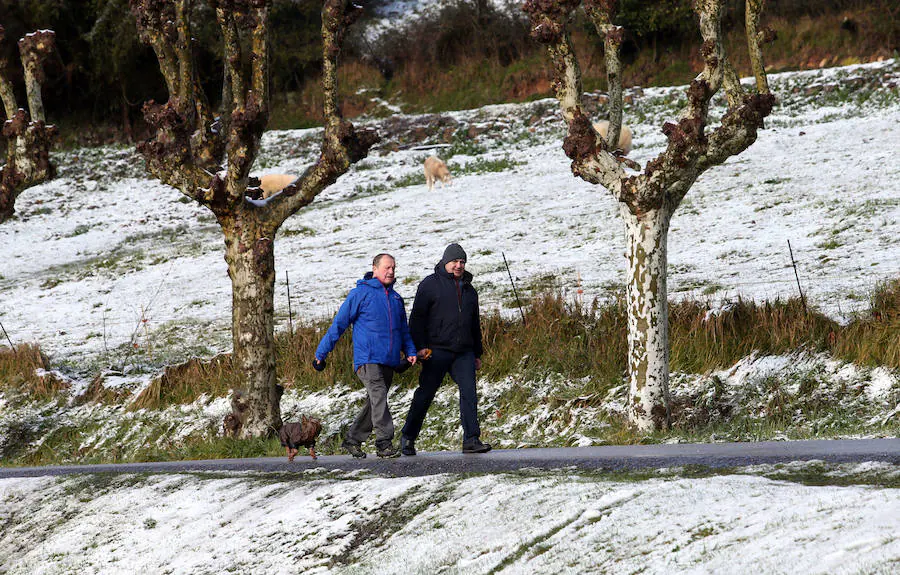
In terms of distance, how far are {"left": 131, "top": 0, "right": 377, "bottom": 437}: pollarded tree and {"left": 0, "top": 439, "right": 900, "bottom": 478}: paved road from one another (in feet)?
6.23

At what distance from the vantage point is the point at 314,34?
43.9 m

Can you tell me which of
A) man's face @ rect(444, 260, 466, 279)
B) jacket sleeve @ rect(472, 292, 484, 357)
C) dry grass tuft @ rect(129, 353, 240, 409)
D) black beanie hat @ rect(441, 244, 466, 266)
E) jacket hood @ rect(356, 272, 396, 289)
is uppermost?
black beanie hat @ rect(441, 244, 466, 266)

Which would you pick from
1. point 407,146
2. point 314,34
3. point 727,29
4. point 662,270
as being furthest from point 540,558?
point 314,34

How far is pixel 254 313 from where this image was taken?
11773 mm

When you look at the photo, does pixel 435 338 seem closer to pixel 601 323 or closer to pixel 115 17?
pixel 601 323

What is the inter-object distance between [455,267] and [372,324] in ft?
2.86

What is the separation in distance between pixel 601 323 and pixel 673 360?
1274mm

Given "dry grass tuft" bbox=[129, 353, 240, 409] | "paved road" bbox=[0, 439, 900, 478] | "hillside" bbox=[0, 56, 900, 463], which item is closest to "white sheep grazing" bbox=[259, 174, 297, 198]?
"hillside" bbox=[0, 56, 900, 463]

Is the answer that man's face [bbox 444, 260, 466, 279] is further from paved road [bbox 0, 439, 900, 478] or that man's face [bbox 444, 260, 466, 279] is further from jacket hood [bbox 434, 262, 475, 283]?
paved road [bbox 0, 439, 900, 478]

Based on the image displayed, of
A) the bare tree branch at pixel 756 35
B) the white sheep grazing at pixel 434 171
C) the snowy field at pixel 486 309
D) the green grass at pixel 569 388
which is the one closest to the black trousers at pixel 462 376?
the green grass at pixel 569 388

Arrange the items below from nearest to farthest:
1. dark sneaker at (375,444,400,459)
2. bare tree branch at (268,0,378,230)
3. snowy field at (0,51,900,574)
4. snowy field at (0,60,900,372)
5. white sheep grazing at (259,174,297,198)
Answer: snowy field at (0,51,900,574), dark sneaker at (375,444,400,459), bare tree branch at (268,0,378,230), snowy field at (0,60,900,372), white sheep grazing at (259,174,297,198)

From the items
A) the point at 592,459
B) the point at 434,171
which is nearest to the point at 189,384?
the point at 592,459

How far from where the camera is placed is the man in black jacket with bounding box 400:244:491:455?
9.34 meters

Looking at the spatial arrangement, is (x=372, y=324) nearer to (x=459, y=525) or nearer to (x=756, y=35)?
(x=459, y=525)
